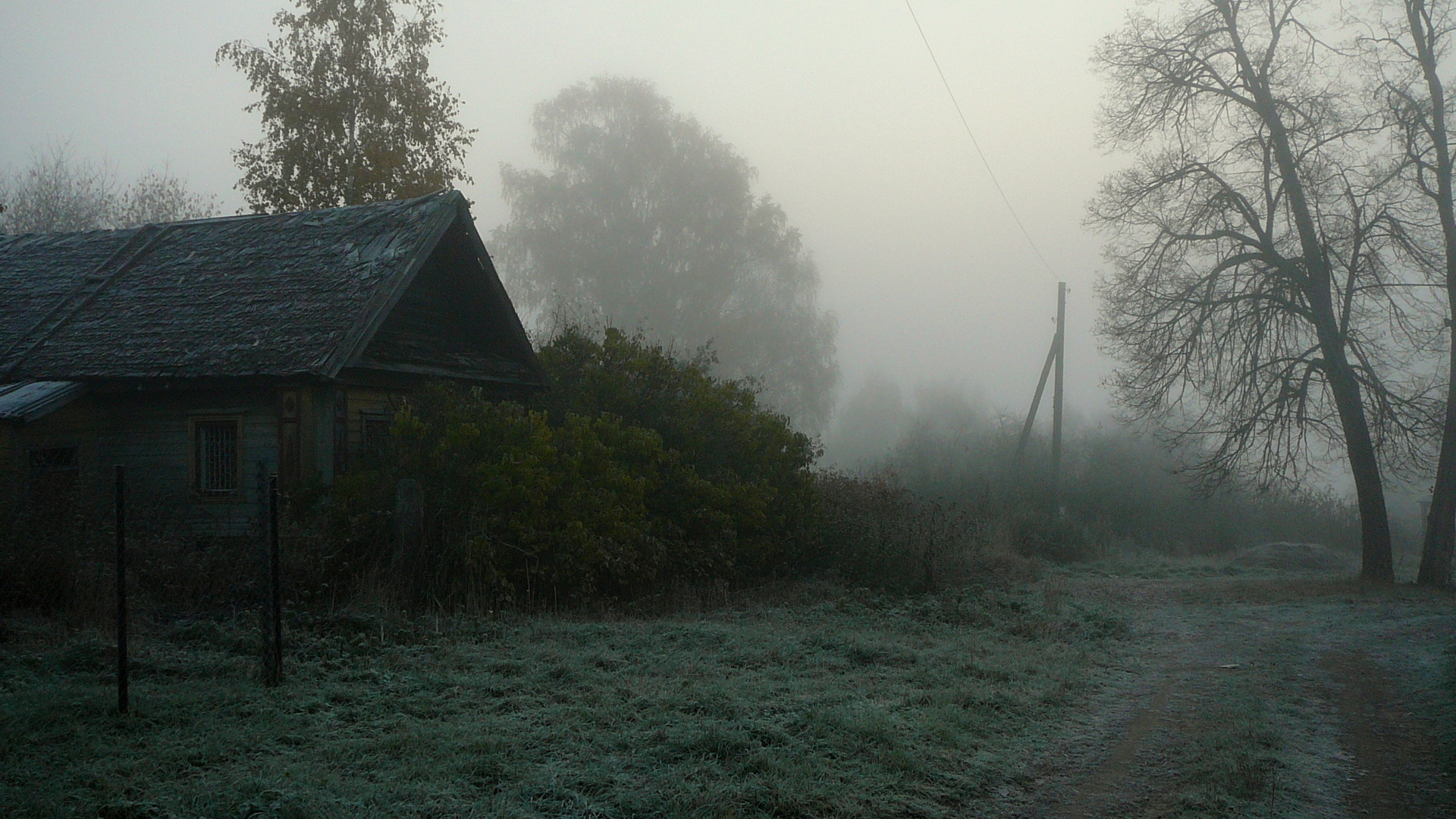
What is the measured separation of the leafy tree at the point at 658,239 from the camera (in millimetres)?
41188

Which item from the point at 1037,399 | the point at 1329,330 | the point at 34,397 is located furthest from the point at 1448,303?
the point at 34,397

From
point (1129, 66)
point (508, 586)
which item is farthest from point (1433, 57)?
point (508, 586)

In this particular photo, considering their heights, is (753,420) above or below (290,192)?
→ below

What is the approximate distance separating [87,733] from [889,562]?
1150 cm

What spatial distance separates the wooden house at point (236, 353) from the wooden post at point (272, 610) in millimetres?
5231

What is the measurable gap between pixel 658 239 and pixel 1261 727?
36.4 metres

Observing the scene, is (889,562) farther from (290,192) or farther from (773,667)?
(290,192)

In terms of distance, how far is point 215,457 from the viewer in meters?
14.8

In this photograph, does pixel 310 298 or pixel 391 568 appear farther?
pixel 310 298

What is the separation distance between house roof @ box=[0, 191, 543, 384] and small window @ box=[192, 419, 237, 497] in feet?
4.06

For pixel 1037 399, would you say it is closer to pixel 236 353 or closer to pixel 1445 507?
pixel 1445 507

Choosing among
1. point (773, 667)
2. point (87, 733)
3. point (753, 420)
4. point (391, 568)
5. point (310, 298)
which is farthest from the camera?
point (753, 420)

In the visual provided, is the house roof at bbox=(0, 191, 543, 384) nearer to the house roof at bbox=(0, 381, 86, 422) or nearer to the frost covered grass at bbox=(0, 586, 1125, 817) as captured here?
the house roof at bbox=(0, 381, 86, 422)

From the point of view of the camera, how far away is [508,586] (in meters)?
11.9
